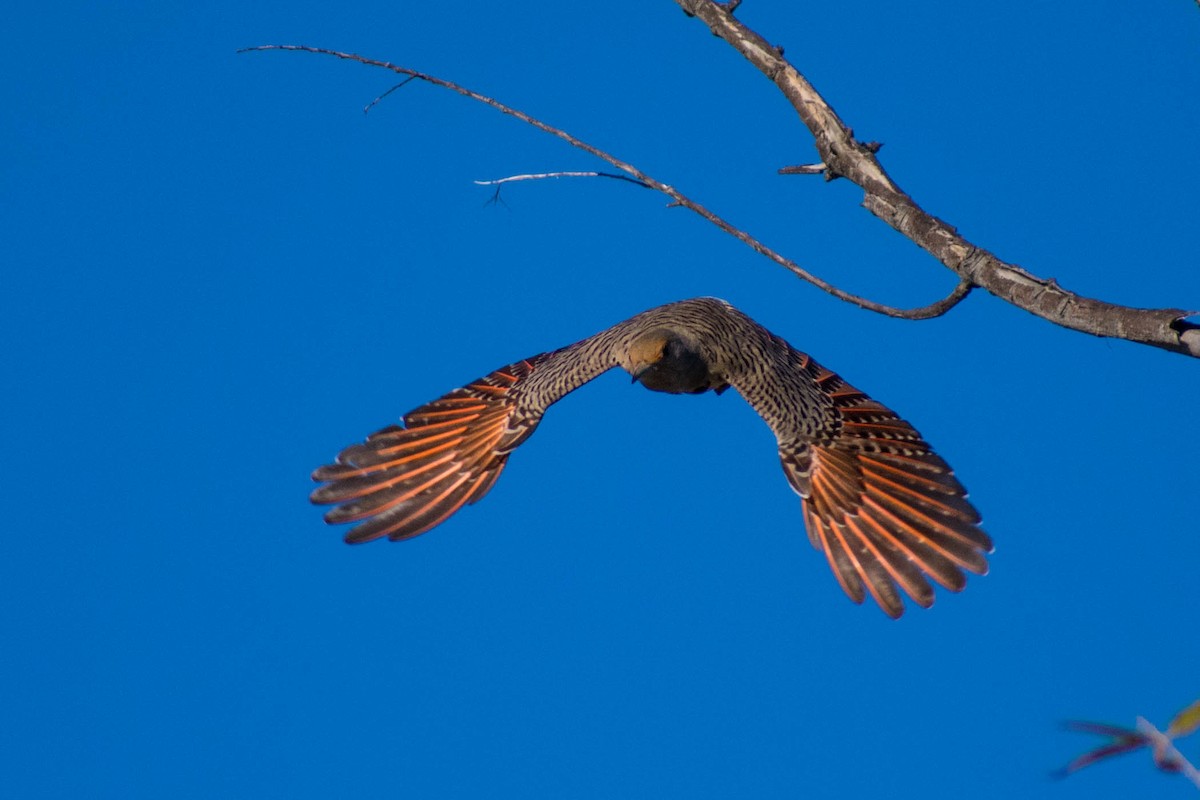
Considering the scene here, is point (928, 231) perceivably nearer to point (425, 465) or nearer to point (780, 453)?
point (780, 453)

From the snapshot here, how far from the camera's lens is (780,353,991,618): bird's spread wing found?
724cm

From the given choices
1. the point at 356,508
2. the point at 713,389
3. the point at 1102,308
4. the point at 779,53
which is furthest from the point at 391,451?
the point at 1102,308

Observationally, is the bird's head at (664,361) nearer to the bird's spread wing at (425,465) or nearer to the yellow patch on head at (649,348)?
the yellow patch on head at (649,348)

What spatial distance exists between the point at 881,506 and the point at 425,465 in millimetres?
2907

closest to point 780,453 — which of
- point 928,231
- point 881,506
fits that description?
point 881,506

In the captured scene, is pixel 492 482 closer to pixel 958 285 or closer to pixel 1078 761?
pixel 958 285

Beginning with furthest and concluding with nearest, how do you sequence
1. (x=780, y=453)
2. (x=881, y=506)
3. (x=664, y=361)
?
(x=664, y=361) < (x=780, y=453) < (x=881, y=506)

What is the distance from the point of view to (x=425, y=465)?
841 centimetres

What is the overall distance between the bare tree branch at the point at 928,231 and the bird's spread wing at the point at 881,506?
99.3 inches

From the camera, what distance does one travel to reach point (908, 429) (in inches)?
313

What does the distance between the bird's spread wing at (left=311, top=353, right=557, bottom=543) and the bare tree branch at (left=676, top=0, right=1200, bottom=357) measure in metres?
3.18

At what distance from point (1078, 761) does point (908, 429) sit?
19.9ft

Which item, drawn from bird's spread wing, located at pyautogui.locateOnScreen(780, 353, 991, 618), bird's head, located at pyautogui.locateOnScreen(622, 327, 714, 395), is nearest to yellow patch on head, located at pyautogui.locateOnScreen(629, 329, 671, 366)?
bird's head, located at pyautogui.locateOnScreen(622, 327, 714, 395)

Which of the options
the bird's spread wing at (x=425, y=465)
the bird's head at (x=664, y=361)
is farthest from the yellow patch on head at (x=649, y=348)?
the bird's spread wing at (x=425, y=465)
